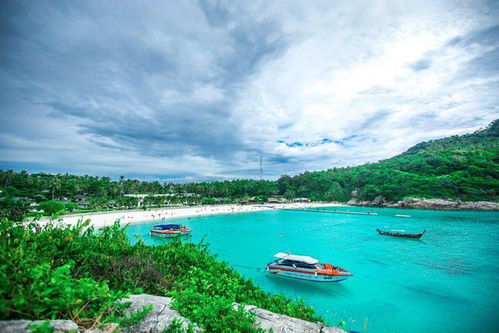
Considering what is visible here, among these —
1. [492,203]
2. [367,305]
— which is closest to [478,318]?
[367,305]

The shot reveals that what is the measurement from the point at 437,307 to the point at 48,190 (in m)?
109

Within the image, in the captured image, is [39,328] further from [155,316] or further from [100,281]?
[100,281]

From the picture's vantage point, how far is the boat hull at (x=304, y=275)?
21.8 m

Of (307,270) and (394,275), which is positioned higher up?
(307,270)

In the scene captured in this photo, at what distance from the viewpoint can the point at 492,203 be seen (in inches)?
2933

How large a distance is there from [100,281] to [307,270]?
2086cm

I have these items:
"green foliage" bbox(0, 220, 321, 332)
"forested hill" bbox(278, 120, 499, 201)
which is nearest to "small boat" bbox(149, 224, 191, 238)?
"green foliage" bbox(0, 220, 321, 332)

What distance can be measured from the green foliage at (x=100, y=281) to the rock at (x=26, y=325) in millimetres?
141

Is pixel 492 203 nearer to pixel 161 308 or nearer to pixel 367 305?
pixel 367 305

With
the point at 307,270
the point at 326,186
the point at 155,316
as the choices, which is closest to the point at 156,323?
the point at 155,316

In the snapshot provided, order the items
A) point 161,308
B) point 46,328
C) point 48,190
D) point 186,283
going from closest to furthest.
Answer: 1. point 46,328
2. point 161,308
3. point 186,283
4. point 48,190

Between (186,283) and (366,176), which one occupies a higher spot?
(366,176)

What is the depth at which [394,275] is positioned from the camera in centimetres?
2469

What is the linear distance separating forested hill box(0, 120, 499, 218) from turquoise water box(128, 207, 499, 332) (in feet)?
145
